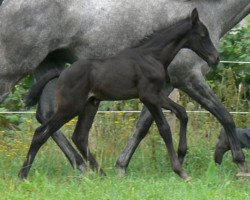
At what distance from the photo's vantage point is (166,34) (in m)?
8.80

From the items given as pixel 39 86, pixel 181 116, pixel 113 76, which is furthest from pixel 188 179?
pixel 39 86

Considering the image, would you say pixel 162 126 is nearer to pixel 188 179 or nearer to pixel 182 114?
pixel 182 114

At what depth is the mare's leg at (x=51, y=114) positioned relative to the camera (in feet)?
29.9

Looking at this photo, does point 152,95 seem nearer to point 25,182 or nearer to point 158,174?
point 158,174

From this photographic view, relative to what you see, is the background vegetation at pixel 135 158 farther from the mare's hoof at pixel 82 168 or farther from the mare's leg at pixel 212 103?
the mare's leg at pixel 212 103

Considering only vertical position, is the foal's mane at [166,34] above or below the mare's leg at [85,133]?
above

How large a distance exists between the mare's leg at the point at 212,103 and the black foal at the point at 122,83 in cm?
40

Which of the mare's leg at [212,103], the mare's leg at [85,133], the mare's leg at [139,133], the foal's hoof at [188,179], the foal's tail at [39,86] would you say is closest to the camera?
the foal's hoof at [188,179]

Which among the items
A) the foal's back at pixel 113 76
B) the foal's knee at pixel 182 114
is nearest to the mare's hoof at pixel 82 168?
the foal's back at pixel 113 76

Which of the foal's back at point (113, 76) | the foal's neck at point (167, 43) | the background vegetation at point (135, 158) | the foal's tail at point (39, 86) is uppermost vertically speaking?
the foal's neck at point (167, 43)

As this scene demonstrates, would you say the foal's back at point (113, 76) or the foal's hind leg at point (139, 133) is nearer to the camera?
the foal's back at point (113, 76)

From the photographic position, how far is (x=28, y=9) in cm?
887

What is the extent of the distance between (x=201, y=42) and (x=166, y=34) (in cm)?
34

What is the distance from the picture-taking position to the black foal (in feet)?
27.9
